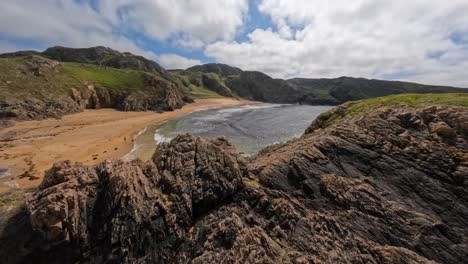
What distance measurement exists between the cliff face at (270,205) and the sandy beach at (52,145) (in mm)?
21056

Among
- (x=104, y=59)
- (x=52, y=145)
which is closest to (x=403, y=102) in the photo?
(x=52, y=145)

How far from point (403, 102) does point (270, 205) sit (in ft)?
62.8

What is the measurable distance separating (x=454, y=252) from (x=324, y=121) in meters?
20.7

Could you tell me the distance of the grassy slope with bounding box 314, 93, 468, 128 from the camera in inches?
830

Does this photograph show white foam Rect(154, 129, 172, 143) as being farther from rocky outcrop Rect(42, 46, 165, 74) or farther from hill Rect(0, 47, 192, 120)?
rocky outcrop Rect(42, 46, 165, 74)

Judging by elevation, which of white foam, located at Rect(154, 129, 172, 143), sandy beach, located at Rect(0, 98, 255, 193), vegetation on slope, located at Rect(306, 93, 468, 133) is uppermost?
vegetation on slope, located at Rect(306, 93, 468, 133)

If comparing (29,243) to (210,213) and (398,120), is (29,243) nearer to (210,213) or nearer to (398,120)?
(210,213)

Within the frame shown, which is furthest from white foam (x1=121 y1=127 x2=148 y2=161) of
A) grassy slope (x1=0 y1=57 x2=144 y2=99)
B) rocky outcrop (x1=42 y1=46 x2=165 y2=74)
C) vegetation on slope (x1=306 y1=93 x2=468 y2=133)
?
rocky outcrop (x1=42 y1=46 x2=165 y2=74)

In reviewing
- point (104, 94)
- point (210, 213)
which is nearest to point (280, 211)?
point (210, 213)

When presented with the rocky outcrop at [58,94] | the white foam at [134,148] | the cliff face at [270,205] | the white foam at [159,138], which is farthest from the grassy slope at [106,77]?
the cliff face at [270,205]

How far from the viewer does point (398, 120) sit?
61.6 feet

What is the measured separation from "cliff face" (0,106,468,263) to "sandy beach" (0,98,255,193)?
21056mm

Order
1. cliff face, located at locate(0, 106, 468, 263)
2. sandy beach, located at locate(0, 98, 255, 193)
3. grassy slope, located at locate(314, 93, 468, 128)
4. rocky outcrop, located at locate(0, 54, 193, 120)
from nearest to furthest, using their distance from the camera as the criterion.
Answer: cliff face, located at locate(0, 106, 468, 263) < grassy slope, located at locate(314, 93, 468, 128) < sandy beach, located at locate(0, 98, 255, 193) < rocky outcrop, located at locate(0, 54, 193, 120)

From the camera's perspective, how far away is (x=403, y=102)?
76.2ft
